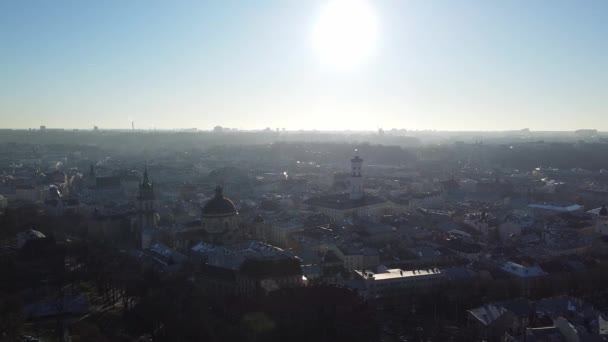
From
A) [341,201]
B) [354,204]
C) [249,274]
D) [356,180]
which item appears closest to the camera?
[249,274]

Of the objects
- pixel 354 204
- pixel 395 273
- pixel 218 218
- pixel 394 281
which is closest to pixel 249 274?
pixel 394 281


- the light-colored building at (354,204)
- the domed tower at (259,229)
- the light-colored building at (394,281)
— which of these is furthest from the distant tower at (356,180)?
the light-colored building at (394,281)

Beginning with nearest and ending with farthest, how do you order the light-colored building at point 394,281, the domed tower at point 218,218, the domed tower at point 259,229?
the light-colored building at point 394,281 < the domed tower at point 218,218 < the domed tower at point 259,229

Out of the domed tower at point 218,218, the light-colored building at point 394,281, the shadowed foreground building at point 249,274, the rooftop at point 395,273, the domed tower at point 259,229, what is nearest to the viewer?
the shadowed foreground building at point 249,274

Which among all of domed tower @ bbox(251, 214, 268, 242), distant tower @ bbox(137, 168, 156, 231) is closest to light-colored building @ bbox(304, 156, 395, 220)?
domed tower @ bbox(251, 214, 268, 242)

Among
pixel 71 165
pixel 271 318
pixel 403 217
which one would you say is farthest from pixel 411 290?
pixel 71 165

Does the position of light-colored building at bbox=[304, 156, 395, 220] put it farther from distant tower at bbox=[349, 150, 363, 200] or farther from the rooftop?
the rooftop

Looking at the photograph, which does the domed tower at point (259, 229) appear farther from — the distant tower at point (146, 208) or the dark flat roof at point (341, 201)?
the dark flat roof at point (341, 201)

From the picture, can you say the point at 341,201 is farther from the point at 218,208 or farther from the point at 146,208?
the point at 146,208

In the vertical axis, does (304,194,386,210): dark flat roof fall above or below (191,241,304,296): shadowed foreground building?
below

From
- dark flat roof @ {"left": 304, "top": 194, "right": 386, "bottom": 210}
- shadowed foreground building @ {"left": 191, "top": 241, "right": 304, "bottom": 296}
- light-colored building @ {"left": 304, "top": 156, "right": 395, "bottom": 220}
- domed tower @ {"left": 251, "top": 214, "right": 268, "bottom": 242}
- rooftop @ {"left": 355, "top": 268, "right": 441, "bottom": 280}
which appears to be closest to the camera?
shadowed foreground building @ {"left": 191, "top": 241, "right": 304, "bottom": 296}

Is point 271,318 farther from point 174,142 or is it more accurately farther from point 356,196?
point 174,142
